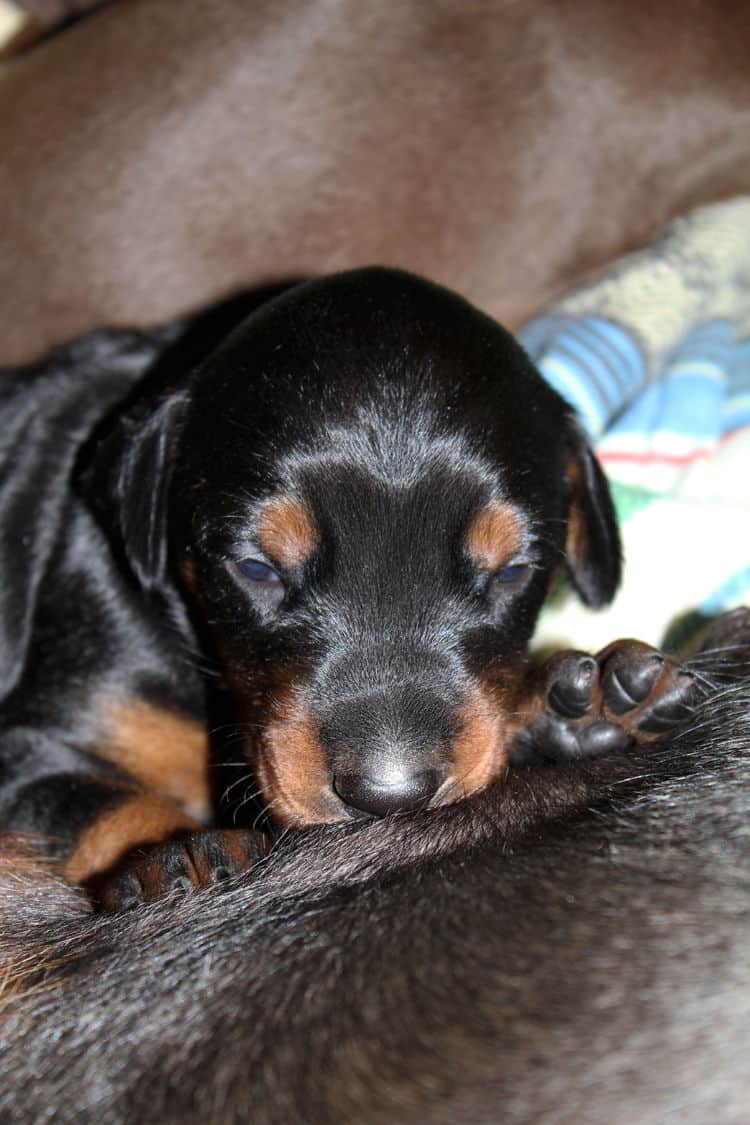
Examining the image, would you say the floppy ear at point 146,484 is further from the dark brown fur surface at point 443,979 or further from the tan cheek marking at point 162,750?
the dark brown fur surface at point 443,979

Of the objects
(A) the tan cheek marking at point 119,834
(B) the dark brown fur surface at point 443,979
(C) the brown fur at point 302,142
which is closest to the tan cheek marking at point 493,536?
(B) the dark brown fur surface at point 443,979

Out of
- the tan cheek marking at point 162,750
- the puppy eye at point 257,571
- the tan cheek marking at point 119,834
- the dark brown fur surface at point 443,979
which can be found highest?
the puppy eye at point 257,571

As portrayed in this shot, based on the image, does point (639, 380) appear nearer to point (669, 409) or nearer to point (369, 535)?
point (669, 409)

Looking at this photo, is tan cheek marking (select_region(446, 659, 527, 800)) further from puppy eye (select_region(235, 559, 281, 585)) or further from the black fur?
puppy eye (select_region(235, 559, 281, 585))

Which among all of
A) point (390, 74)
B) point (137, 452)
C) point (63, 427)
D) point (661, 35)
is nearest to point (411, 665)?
point (137, 452)

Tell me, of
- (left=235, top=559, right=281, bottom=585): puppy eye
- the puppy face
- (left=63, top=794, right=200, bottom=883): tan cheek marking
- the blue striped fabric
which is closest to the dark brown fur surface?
the puppy face

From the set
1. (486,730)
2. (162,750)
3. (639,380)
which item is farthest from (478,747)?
(639,380)
